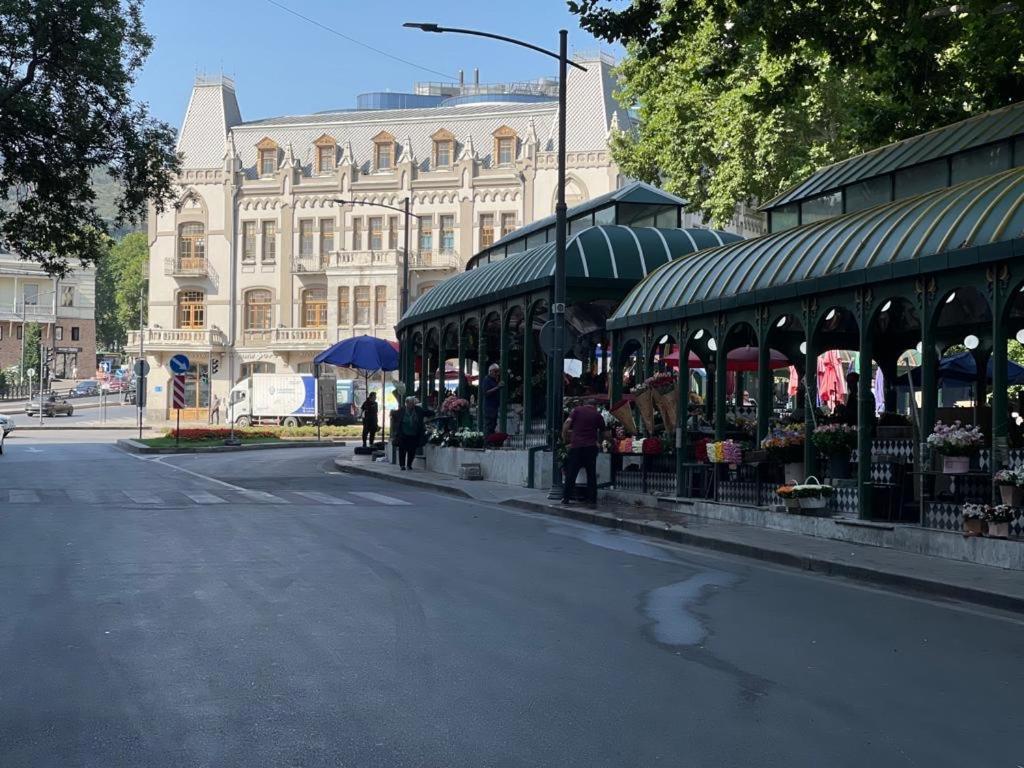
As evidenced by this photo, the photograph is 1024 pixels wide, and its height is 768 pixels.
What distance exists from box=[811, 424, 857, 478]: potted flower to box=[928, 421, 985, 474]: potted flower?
248 cm

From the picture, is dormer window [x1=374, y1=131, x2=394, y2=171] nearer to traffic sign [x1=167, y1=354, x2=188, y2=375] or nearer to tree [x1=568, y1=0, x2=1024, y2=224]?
tree [x1=568, y1=0, x2=1024, y2=224]

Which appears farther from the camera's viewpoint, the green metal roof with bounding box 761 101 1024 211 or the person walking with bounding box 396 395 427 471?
the person walking with bounding box 396 395 427 471

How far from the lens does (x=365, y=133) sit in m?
82.6

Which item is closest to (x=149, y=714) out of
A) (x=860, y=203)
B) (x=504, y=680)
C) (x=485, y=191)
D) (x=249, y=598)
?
(x=504, y=680)

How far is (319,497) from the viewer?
78.8 ft

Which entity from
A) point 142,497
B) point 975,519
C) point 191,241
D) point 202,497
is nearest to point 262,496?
point 202,497

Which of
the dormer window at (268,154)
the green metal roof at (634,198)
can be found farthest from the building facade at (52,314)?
the green metal roof at (634,198)

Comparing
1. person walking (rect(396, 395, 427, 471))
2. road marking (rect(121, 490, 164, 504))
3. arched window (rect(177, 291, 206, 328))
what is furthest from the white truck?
road marking (rect(121, 490, 164, 504))

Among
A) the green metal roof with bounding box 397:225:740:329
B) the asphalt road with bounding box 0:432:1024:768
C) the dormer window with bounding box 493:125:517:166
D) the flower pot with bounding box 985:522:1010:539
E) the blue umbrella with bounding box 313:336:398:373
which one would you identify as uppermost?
the dormer window with bounding box 493:125:517:166

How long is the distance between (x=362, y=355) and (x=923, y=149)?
76.6ft

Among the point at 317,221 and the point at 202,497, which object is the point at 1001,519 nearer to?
the point at 202,497

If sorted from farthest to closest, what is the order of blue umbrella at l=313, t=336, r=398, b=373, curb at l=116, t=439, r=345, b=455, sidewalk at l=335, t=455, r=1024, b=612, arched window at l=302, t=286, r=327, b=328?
arched window at l=302, t=286, r=327, b=328 → curb at l=116, t=439, r=345, b=455 → blue umbrella at l=313, t=336, r=398, b=373 → sidewalk at l=335, t=455, r=1024, b=612

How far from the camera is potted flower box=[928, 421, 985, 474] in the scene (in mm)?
14906

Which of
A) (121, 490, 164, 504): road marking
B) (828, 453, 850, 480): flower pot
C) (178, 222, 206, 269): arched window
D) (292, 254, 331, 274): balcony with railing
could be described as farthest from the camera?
(178, 222, 206, 269): arched window
